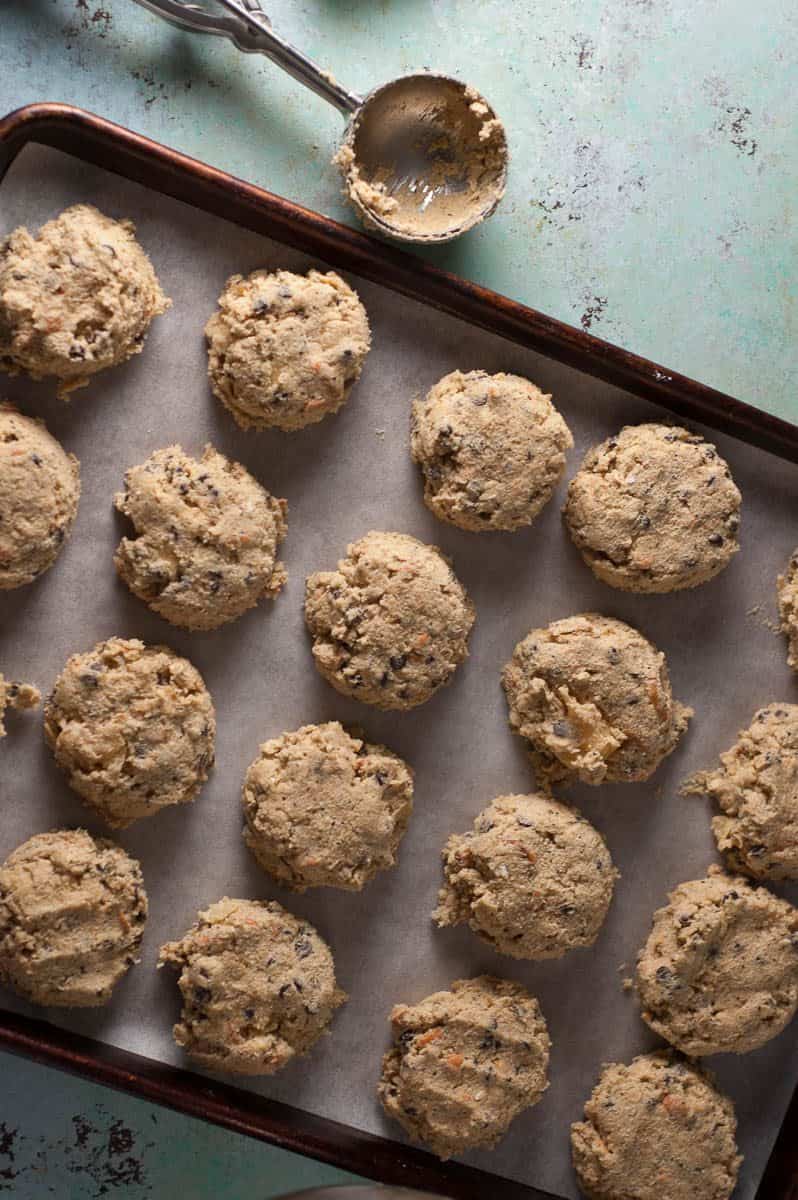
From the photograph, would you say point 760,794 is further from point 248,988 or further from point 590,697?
point 248,988

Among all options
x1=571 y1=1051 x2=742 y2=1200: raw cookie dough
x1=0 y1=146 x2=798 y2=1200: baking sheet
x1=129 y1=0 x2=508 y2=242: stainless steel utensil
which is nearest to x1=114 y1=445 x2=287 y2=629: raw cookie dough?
x1=0 y1=146 x2=798 y2=1200: baking sheet

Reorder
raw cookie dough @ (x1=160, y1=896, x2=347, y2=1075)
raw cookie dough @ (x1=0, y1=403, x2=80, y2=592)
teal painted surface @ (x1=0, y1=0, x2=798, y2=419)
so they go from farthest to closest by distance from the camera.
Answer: teal painted surface @ (x1=0, y1=0, x2=798, y2=419), raw cookie dough @ (x1=160, y1=896, x2=347, y2=1075), raw cookie dough @ (x1=0, y1=403, x2=80, y2=592)

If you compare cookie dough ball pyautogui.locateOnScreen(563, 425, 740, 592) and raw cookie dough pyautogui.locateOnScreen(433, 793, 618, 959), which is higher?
cookie dough ball pyautogui.locateOnScreen(563, 425, 740, 592)

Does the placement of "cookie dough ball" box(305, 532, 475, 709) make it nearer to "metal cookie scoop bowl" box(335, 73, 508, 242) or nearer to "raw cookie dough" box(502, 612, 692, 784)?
"raw cookie dough" box(502, 612, 692, 784)

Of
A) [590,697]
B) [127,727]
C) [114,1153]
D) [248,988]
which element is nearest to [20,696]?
[127,727]

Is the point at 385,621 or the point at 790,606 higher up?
the point at 790,606
